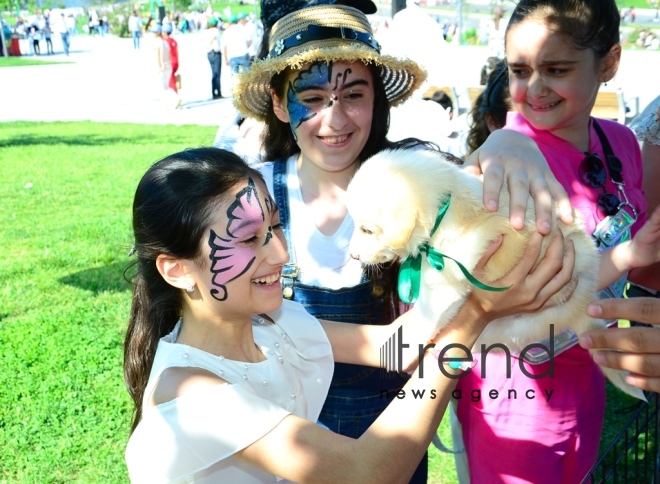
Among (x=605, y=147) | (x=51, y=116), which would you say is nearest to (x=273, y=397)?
(x=605, y=147)

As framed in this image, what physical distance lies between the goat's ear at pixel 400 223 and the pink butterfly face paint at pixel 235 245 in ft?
1.49

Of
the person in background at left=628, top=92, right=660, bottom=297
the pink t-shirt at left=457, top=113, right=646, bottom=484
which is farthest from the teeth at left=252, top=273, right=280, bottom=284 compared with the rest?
the person in background at left=628, top=92, right=660, bottom=297

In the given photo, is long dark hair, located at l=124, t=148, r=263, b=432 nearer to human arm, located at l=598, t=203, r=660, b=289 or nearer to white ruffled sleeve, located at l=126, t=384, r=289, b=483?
white ruffled sleeve, located at l=126, t=384, r=289, b=483

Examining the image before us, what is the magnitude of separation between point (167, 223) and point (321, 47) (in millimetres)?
1035

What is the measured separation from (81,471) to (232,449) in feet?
8.26

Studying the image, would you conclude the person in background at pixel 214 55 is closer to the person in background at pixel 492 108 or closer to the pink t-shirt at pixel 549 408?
the person in background at pixel 492 108

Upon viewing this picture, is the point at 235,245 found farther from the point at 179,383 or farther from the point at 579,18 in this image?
the point at 579,18

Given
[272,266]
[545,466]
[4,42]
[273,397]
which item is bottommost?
[4,42]

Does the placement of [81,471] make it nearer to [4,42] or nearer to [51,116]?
[51,116]

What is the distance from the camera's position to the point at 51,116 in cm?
1686

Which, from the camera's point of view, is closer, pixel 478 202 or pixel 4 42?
pixel 478 202

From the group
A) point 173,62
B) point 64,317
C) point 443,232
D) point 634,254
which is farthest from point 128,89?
point 634,254

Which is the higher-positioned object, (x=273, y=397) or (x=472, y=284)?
(x=472, y=284)

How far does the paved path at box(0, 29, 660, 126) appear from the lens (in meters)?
16.4
